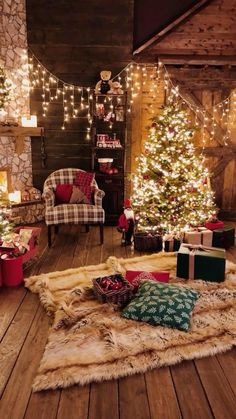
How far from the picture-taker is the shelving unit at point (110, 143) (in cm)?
555

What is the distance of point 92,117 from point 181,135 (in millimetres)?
1546

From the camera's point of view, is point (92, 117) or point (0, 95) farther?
point (92, 117)

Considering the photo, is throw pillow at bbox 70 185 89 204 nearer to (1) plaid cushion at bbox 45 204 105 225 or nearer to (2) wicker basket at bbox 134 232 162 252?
(1) plaid cushion at bbox 45 204 105 225


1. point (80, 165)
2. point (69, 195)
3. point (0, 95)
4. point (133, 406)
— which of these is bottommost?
point (133, 406)

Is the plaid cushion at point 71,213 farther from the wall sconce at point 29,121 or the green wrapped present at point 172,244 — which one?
the wall sconce at point 29,121

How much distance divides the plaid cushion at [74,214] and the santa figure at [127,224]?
0.28 m

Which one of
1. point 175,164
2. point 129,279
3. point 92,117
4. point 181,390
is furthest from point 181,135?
point 181,390

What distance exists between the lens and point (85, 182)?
5172mm

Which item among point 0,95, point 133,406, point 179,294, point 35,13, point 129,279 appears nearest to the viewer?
point 133,406

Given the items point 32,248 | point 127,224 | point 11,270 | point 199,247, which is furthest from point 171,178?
point 11,270

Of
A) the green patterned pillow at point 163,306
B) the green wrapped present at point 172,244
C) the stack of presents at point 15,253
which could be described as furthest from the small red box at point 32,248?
the green wrapped present at point 172,244

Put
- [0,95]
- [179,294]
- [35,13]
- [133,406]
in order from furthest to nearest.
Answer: [35,13], [0,95], [179,294], [133,406]

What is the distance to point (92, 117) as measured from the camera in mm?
5566

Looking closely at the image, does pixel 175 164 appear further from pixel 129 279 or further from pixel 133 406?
pixel 133 406
